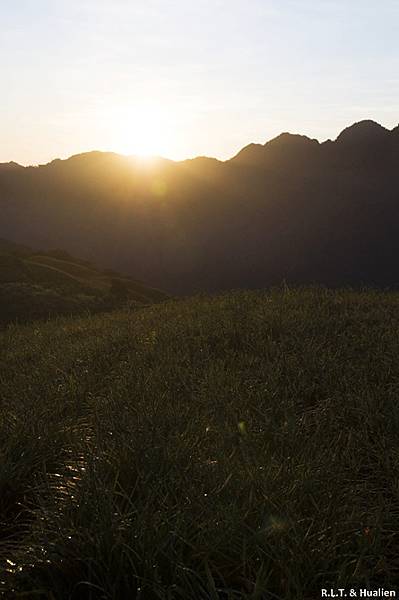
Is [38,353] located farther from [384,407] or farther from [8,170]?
[8,170]

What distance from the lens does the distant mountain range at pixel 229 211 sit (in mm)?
160500

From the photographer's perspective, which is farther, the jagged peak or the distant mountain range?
the jagged peak

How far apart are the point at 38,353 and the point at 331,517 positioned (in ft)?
17.9

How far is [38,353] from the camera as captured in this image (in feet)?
23.6

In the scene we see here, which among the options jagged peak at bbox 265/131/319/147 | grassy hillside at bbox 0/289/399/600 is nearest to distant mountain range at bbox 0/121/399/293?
jagged peak at bbox 265/131/319/147

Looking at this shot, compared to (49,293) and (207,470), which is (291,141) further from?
(207,470)

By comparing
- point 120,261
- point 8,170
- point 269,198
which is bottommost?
point 120,261

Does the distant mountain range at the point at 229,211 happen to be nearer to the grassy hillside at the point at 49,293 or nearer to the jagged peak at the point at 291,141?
the jagged peak at the point at 291,141

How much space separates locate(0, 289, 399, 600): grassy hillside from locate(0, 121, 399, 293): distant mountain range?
14402 centimetres

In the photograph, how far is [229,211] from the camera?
170125 mm

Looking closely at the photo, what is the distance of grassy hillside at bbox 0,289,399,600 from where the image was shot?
2086mm

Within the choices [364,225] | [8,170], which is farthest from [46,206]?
[364,225]

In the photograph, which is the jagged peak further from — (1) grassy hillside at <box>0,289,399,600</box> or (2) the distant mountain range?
(1) grassy hillside at <box>0,289,399,600</box>

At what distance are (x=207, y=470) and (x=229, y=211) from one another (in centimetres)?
16972
